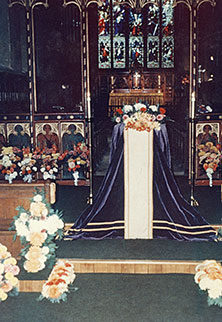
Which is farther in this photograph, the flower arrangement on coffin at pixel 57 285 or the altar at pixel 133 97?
the altar at pixel 133 97

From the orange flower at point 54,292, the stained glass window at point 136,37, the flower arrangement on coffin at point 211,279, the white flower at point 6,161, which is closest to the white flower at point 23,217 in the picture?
A: the orange flower at point 54,292

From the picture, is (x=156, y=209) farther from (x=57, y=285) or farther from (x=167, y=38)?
(x=167, y=38)

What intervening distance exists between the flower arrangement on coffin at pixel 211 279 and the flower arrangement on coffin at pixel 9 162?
386cm

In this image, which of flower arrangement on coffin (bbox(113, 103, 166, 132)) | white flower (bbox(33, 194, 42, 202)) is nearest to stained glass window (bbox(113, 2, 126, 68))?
flower arrangement on coffin (bbox(113, 103, 166, 132))

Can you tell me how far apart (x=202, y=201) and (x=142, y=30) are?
868 centimetres

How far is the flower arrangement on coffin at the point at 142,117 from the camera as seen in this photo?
215 inches

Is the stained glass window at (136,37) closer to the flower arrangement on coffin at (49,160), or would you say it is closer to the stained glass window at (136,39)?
the stained glass window at (136,39)

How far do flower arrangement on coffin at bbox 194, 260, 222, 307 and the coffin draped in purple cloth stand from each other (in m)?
0.98

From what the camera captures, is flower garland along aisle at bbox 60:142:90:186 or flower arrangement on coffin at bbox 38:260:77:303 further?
flower garland along aisle at bbox 60:142:90:186

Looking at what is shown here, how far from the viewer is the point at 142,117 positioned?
5477 mm

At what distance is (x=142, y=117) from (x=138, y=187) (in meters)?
0.85

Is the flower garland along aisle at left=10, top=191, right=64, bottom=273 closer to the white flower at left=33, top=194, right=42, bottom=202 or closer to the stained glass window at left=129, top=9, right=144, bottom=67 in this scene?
the white flower at left=33, top=194, right=42, bottom=202

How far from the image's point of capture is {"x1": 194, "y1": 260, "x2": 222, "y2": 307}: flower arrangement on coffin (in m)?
4.24

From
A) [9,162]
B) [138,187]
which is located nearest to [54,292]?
[138,187]
